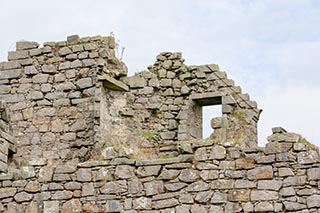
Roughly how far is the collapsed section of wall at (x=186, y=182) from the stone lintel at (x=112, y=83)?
385 centimetres

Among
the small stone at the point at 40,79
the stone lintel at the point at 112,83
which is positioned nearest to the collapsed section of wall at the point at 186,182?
the stone lintel at the point at 112,83

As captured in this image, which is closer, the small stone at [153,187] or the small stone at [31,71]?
the small stone at [153,187]

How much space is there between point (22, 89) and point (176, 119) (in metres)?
3.69

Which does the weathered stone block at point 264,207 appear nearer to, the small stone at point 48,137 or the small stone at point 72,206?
the small stone at point 72,206

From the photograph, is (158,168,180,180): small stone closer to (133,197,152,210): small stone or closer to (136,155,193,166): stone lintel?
(136,155,193,166): stone lintel

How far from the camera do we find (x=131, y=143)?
1858 cm

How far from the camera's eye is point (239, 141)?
51.8 ft

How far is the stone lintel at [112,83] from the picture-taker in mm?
20078

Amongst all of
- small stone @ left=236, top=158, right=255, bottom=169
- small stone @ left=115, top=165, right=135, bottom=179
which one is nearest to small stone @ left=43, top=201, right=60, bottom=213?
small stone @ left=115, top=165, right=135, bottom=179

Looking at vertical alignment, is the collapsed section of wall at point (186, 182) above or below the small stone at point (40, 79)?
below

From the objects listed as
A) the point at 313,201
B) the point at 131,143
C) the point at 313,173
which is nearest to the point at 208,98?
the point at 131,143

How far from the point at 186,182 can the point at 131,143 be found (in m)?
3.12

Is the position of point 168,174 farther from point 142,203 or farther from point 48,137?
point 48,137

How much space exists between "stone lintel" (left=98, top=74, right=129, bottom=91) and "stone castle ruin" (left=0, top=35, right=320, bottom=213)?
0.03 m
